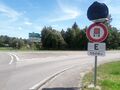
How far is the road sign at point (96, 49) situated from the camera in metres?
11.0

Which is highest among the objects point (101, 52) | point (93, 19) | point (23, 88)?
point (93, 19)

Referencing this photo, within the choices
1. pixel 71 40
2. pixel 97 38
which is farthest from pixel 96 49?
pixel 71 40

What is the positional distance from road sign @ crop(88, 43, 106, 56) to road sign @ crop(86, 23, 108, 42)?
172 millimetres

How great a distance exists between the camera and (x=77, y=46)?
100562 mm

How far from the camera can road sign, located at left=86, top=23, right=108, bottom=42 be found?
434 inches

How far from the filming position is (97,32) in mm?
11219

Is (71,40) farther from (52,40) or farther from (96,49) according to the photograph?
(96,49)

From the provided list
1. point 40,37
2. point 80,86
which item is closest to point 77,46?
point 40,37

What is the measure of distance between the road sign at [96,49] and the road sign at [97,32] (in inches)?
6.8

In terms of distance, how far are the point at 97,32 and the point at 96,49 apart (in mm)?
601

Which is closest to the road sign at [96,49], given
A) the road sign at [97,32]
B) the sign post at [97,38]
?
the sign post at [97,38]

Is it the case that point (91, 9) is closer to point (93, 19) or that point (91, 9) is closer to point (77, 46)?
point (93, 19)

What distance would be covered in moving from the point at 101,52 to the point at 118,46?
303ft

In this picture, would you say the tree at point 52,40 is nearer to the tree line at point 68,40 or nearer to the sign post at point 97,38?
the tree line at point 68,40
